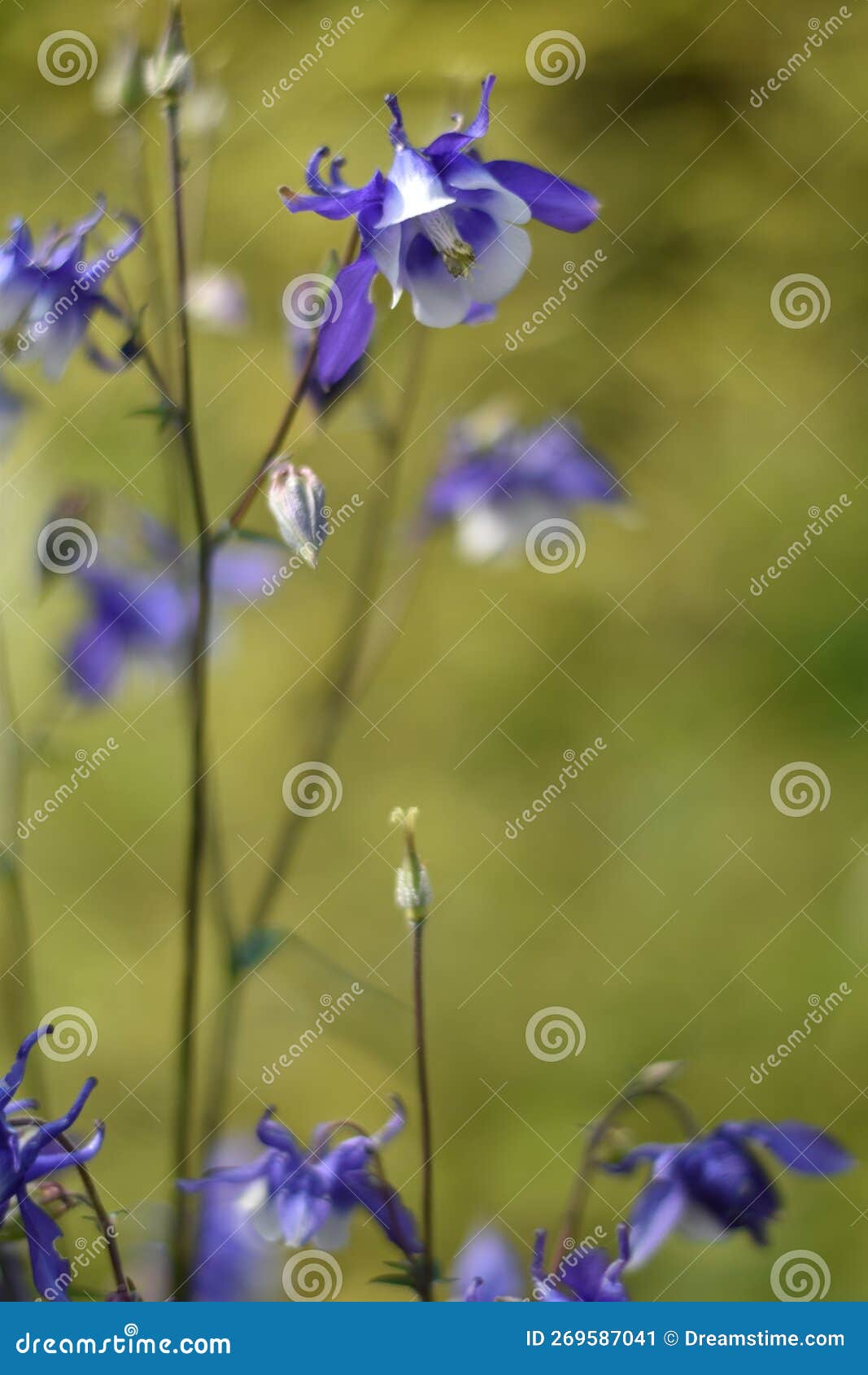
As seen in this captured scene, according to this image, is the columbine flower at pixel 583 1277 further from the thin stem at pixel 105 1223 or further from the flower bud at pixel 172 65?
the flower bud at pixel 172 65

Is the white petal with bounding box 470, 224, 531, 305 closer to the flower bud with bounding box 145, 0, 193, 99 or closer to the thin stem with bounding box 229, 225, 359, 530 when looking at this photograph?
the thin stem with bounding box 229, 225, 359, 530

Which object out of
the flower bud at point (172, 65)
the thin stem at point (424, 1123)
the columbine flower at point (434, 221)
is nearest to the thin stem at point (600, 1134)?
the thin stem at point (424, 1123)

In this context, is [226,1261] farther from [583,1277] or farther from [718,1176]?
[718,1176]

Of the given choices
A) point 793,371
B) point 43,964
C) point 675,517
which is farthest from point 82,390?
point 793,371

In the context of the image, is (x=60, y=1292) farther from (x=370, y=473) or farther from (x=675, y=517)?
(x=675, y=517)

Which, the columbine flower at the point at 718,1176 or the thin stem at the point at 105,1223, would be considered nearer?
the thin stem at the point at 105,1223

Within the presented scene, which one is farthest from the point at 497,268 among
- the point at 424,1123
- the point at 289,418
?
the point at 424,1123

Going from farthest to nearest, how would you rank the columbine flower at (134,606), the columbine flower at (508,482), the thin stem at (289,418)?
the columbine flower at (508,482) → the columbine flower at (134,606) → the thin stem at (289,418)
